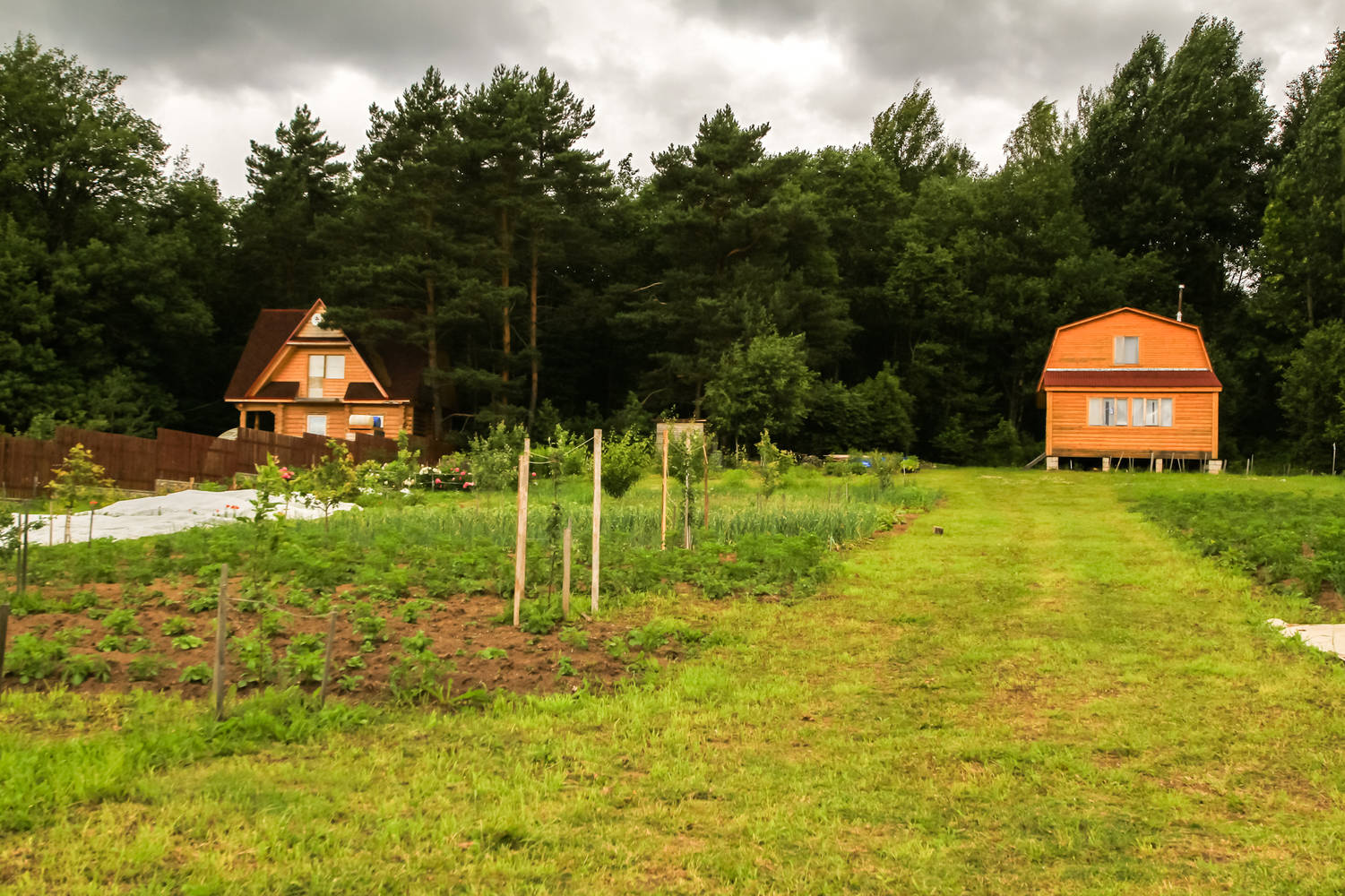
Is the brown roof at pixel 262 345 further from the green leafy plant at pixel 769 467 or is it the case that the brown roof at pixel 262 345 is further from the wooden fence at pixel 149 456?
the green leafy plant at pixel 769 467

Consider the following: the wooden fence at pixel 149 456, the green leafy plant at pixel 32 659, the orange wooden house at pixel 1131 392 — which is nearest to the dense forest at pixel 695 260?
the orange wooden house at pixel 1131 392

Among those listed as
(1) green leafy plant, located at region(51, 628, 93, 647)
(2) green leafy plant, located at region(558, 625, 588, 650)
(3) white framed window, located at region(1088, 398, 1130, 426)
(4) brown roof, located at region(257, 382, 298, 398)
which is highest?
(4) brown roof, located at region(257, 382, 298, 398)

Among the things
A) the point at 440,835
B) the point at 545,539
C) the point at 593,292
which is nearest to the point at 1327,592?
the point at 545,539

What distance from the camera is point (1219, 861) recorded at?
4.43 m

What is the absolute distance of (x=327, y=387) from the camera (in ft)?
121

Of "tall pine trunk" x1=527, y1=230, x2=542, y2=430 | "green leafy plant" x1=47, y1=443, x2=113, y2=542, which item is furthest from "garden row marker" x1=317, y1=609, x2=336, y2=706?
"tall pine trunk" x1=527, y1=230, x2=542, y2=430

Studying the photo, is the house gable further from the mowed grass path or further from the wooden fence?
the mowed grass path

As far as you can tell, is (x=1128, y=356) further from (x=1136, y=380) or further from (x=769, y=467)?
(x=769, y=467)

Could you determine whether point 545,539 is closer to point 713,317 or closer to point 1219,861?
point 1219,861

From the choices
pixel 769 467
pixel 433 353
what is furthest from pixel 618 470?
pixel 433 353

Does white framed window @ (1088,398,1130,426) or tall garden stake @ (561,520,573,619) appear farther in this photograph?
white framed window @ (1088,398,1130,426)

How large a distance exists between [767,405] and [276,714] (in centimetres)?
2737

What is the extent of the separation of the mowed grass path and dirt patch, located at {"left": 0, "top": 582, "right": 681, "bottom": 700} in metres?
0.54

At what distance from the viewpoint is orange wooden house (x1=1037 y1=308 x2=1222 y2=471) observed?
33.1 m
